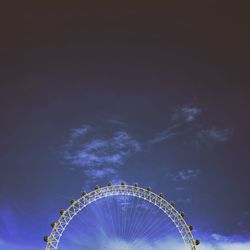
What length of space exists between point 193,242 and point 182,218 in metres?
3.58

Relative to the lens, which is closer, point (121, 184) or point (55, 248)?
point (55, 248)

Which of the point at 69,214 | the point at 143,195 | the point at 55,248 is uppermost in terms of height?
the point at 143,195

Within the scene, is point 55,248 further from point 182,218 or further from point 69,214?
point 182,218

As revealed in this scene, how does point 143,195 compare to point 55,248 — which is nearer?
point 55,248

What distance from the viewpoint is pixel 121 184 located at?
218ft

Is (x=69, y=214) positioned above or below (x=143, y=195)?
below

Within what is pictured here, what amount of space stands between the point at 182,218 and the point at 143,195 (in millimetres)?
6415

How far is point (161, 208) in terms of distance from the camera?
66188 millimetres

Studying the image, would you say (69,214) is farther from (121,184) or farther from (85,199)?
(121,184)

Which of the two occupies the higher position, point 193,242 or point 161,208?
point 161,208

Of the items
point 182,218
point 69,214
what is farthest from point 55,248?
point 182,218

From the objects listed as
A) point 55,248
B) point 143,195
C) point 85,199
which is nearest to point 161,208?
point 143,195

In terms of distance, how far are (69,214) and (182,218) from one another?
15.8m

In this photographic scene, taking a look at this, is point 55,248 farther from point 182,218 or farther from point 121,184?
point 182,218
